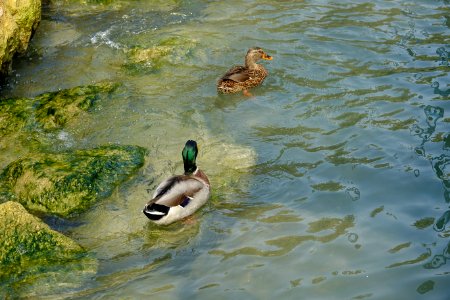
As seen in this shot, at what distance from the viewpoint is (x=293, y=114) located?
1003 centimetres

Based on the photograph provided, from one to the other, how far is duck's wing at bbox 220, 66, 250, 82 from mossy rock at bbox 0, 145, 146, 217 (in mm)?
2592

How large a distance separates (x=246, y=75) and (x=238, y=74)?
0.13 meters

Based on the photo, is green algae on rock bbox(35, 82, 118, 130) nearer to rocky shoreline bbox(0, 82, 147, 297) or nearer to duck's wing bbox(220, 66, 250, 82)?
rocky shoreline bbox(0, 82, 147, 297)

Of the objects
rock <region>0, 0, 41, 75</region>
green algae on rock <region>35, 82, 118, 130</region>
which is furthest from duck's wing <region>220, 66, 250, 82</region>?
rock <region>0, 0, 41, 75</region>

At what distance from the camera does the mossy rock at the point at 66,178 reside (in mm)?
8047

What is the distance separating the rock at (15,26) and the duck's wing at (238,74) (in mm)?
3464

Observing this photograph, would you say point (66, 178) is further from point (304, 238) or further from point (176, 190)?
point (304, 238)

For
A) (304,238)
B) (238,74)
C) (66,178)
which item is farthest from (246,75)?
(304,238)

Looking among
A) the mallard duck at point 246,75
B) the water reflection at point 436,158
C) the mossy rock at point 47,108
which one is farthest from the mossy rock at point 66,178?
the water reflection at point 436,158

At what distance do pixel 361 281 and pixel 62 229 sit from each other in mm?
3438

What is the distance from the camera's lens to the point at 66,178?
26.9 feet

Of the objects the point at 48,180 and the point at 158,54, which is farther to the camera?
the point at 158,54

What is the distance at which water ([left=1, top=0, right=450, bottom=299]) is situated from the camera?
6.73m

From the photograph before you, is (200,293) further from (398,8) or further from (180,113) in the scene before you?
(398,8)
